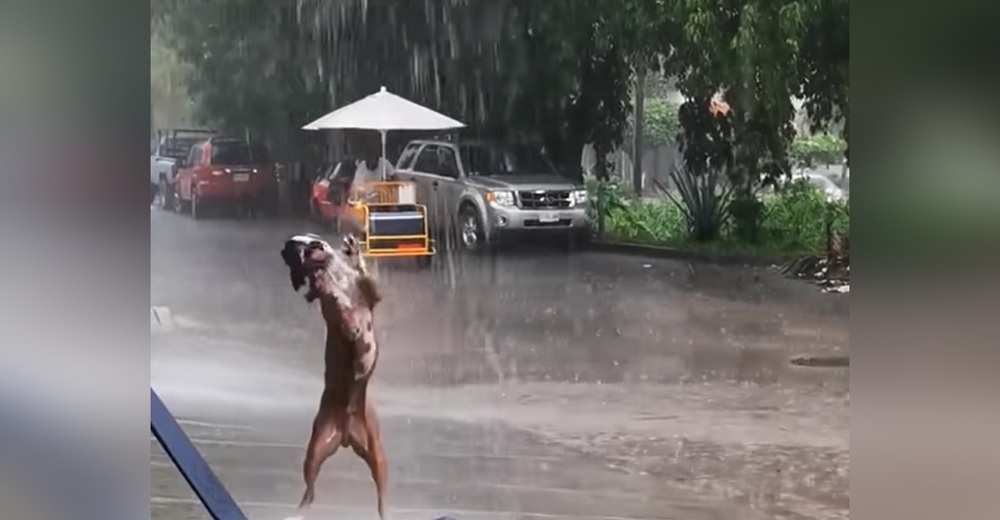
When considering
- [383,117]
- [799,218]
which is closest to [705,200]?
[799,218]

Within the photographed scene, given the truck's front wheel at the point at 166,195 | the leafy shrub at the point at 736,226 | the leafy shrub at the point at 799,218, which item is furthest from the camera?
the leafy shrub at the point at 736,226

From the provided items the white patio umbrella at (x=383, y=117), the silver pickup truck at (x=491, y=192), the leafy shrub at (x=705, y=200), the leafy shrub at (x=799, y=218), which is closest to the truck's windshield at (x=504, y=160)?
the silver pickup truck at (x=491, y=192)

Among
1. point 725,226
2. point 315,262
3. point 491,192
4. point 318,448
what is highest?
point 491,192

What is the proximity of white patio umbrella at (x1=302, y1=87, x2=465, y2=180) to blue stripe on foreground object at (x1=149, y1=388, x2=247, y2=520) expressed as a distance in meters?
0.97

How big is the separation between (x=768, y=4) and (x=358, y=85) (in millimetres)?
1253

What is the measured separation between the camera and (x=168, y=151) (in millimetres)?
2861

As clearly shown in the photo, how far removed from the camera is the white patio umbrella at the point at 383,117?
3.25 meters

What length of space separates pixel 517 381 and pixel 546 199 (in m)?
0.58

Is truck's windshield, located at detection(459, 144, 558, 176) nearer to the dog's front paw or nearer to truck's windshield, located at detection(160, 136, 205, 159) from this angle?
the dog's front paw

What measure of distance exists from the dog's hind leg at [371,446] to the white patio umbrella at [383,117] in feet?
2.91

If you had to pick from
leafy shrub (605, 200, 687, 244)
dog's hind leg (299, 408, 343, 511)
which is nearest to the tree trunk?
leafy shrub (605, 200, 687, 244)

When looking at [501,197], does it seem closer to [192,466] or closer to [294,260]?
[294,260]

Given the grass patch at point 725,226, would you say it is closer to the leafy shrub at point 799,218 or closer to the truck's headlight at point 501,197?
the leafy shrub at point 799,218
